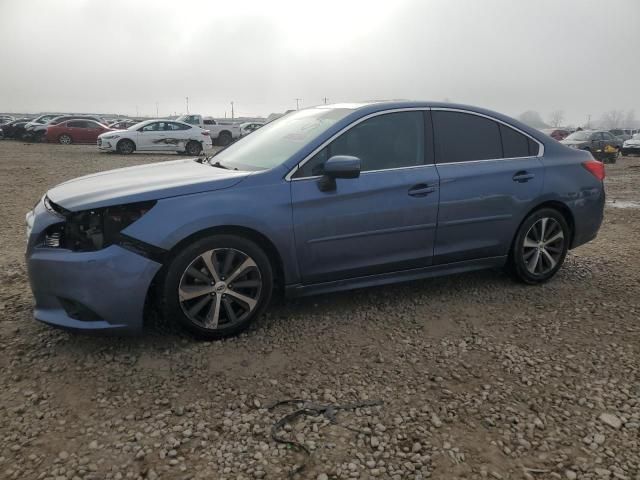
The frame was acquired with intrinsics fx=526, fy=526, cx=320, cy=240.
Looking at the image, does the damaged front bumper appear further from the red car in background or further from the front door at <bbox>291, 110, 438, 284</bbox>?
the red car in background

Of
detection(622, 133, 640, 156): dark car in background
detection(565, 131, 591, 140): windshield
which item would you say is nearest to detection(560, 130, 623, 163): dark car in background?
detection(565, 131, 591, 140): windshield

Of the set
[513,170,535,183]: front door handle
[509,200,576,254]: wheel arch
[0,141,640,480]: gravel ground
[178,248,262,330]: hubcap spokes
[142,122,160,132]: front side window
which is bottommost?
[0,141,640,480]: gravel ground

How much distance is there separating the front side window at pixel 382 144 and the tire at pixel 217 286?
739mm

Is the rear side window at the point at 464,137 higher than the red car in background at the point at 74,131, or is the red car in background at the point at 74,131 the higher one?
the red car in background at the point at 74,131

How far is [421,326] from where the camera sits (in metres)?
3.86

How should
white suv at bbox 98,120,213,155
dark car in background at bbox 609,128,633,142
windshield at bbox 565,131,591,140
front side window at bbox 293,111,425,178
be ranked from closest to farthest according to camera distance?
front side window at bbox 293,111,425,178 < white suv at bbox 98,120,213,155 < windshield at bbox 565,131,591,140 < dark car in background at bbox 609,128,633,142

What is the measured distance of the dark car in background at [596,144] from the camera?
2198 cm

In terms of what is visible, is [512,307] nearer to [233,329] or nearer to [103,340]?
[233,329]

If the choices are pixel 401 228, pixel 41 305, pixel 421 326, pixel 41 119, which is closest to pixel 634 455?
pixel 421 326

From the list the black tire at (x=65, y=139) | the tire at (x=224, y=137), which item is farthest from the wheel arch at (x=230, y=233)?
the tire at (x=224, y=137)

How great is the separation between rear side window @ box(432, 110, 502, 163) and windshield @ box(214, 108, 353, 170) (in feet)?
2.60

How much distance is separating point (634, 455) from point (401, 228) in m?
2.03

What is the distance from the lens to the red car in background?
2755 cm

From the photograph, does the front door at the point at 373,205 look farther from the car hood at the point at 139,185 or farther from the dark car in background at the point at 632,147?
the dark car in background at the point at 632,147
